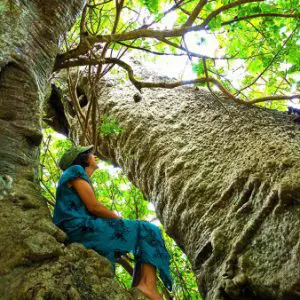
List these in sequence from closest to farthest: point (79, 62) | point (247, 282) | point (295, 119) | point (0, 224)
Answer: point (0, 224), point (247, 282), point (295, 119), point (79, 62)

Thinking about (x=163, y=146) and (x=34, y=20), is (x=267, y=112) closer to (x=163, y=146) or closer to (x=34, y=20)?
(x=163, y=146)

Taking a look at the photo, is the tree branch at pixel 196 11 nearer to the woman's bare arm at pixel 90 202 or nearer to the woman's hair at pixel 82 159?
the woman's hair at pixel 82 159

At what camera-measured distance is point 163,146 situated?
9.73 ft

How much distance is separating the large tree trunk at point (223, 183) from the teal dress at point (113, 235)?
0.30 meters

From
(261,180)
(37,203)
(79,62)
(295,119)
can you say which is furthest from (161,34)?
(37,203)

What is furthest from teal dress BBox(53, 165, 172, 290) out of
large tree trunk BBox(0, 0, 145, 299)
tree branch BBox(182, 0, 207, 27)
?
tree branch BBox(182, 0, 207, 27)

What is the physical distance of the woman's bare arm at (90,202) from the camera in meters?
2.10

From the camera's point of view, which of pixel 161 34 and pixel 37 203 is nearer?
pixel 37 203

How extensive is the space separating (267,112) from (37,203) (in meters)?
1.84

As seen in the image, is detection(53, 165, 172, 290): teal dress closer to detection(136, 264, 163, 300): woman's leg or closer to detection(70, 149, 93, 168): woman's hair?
detection(136, 264, 163, 300): woman's leg

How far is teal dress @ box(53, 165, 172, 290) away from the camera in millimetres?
2010

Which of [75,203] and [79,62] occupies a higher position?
[79,62]

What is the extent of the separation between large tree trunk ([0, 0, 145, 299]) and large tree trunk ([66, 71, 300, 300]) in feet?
2.31

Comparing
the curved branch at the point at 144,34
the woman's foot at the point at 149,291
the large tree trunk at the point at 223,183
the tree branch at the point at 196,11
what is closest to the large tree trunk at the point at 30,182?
the curved branch at the point at 144,34
